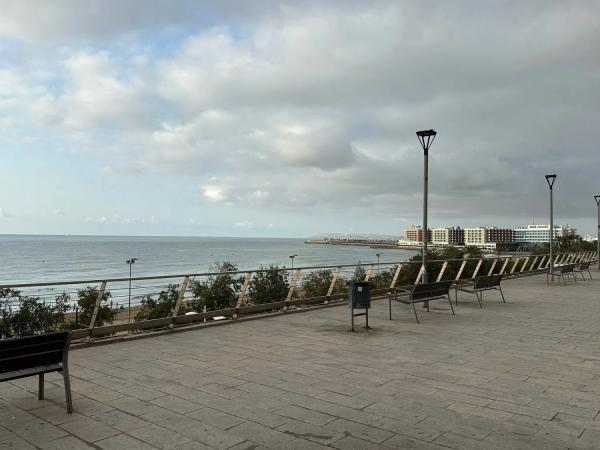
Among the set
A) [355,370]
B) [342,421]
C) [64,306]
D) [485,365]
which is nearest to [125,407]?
[342,421]

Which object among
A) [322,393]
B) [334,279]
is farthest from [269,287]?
[322,393]

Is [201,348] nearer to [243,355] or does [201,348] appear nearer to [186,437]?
[243,355]

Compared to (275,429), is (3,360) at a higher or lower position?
higher

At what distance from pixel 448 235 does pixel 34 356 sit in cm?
12814

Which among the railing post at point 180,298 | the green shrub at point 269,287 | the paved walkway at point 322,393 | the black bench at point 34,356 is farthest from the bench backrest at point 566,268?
the black bench at point 34,356

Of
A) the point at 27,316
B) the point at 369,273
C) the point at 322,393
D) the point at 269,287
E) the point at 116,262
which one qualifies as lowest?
the point at 116,262

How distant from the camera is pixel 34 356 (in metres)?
4.05

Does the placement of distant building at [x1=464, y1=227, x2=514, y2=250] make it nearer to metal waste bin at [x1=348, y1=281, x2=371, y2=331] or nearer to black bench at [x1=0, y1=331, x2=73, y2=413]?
metal waste bin at [x1=348, y1=281, x2=371, y2=331]

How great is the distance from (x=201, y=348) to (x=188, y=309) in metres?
4.33

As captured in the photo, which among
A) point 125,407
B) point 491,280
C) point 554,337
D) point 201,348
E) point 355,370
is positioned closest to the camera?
point 125,407

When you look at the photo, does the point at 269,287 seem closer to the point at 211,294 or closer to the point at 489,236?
the point at 211,294

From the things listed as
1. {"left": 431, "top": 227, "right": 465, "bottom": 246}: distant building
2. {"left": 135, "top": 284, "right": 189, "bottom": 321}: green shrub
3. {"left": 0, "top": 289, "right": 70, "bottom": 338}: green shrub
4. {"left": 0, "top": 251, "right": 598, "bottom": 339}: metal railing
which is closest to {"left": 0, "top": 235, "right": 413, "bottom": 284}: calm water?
{"left": 431, "top": 227, "right": 465, "bottom": 246}: distant building

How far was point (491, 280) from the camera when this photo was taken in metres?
12.5

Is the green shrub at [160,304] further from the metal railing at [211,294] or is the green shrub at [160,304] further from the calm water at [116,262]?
the calm water at [116,262]
